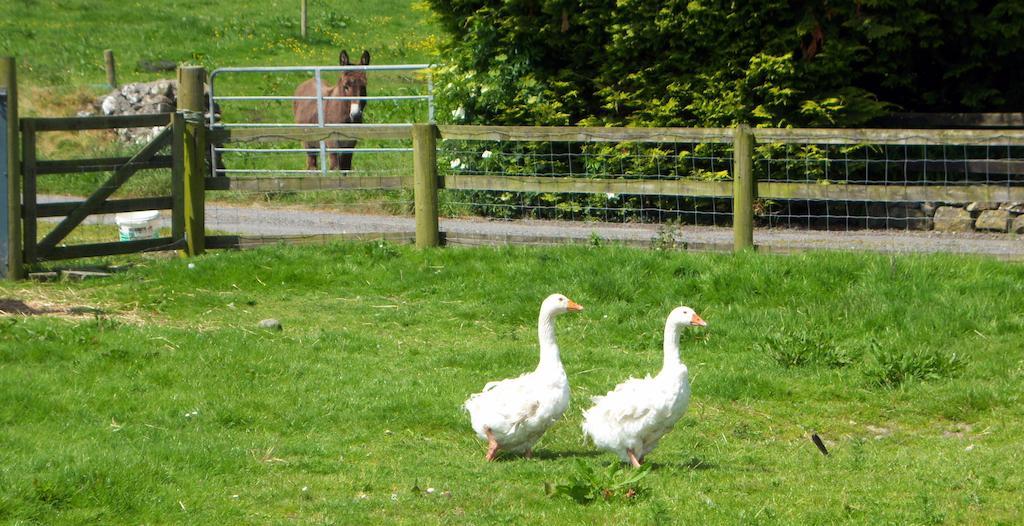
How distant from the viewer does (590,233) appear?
48.4 ft

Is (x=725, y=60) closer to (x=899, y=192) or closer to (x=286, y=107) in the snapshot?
(x=899, y=192)

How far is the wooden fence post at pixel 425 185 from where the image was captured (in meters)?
13.6

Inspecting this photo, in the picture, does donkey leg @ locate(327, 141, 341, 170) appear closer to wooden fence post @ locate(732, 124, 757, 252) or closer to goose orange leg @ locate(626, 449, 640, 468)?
wooden fence post @ locate(732, 124, 757, 252)

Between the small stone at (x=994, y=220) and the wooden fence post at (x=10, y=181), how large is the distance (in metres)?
11.5

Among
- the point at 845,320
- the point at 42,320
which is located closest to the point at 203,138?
the point at 42,320

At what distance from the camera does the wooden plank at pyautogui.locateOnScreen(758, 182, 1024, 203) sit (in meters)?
11.8

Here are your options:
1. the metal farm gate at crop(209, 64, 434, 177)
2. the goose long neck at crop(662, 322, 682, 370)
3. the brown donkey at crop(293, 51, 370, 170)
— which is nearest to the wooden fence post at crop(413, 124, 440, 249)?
the metal farm gate at crop(209, 64, 434, 177)

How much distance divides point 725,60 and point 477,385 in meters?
8.92

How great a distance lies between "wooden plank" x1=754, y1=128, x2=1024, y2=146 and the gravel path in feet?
3.56

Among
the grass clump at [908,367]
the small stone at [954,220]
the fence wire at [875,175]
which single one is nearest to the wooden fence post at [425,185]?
the fence wire at [875,175]

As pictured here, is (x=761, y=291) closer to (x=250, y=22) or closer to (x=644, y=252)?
(x=644, y=252)

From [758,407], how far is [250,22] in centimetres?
3392

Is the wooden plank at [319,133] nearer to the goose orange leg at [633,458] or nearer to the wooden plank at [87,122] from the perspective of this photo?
the wooden plank at [87,122]

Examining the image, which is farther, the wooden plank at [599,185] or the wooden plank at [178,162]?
the wooden plank at [178,162]
